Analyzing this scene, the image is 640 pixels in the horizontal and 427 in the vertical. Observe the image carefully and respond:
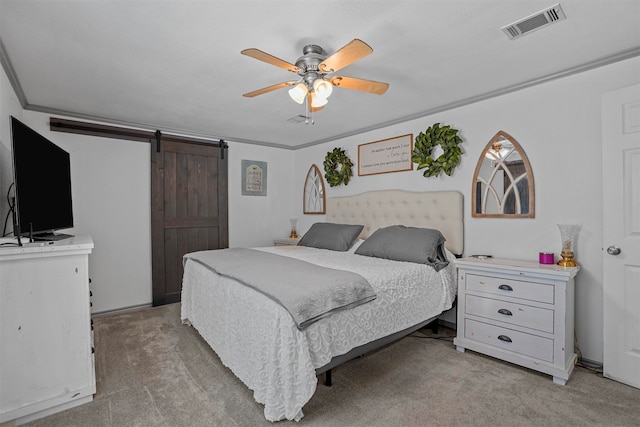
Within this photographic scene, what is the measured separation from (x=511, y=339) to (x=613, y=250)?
3.12 feet

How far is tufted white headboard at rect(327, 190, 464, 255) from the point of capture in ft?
10.4

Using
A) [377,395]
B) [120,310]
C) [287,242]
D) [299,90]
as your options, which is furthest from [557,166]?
[120,310]

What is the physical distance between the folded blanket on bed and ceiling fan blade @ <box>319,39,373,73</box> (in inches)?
52.7

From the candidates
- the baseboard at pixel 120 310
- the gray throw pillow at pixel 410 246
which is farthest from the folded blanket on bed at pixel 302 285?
the baseboard at pixel 120 310

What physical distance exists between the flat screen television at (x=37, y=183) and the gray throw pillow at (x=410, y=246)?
261 cm

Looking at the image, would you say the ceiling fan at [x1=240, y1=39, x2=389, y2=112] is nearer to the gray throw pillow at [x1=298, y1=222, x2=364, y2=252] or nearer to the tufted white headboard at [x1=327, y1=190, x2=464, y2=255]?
the tufted white headboard at [x1=327, y1=190, x2=464, y2=255]

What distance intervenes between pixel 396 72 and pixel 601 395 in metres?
2.64

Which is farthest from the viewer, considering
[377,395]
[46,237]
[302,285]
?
[46,237]

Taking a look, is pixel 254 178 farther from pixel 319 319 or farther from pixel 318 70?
pixel 319 319

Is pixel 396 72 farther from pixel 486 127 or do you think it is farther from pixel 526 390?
pixel 526 390

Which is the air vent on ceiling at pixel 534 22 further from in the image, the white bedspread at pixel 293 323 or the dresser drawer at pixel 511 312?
the dresser drawer at pixel 511 312

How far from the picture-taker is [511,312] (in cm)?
243

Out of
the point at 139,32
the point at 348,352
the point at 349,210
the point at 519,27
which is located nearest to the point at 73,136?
the point at 139,32

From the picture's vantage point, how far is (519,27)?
6.16 feet
